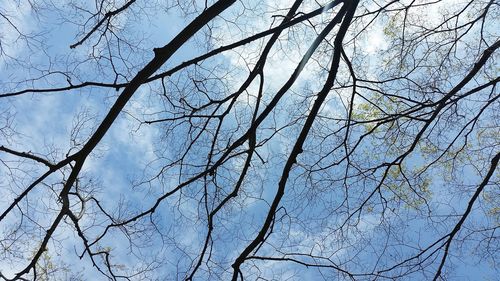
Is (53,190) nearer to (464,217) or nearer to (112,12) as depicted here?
(112,12)

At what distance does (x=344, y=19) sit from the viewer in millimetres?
3904

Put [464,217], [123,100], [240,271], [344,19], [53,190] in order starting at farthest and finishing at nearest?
[53,190]
[464,217]
[240,271]
[344,19]
[123,100]

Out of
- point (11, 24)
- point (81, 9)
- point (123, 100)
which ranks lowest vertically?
point (123, 100)

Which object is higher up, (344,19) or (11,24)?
(11,24)

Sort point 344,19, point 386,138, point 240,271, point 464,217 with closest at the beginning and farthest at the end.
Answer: point 344,19, point 240,271, point 464,217, point 386,138

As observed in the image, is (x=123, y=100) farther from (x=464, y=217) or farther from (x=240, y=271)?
(x=464, y=217)

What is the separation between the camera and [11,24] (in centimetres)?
500

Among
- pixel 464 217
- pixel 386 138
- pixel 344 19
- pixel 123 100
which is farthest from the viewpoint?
pixel 386 138

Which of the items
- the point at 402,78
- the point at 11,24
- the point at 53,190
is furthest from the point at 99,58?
the point at 402,78

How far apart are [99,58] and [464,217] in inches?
176

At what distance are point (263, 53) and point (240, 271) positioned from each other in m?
2.29

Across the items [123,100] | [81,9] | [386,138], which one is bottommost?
[123,100]

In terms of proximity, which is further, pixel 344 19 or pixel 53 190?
pixel 53 190

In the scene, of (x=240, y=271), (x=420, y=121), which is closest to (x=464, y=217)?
(x=420, y=121)
